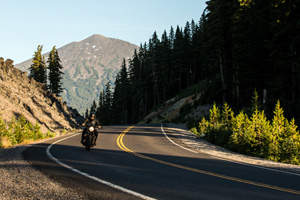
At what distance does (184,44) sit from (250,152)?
57782 millimetres

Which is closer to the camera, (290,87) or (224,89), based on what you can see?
(290,87)

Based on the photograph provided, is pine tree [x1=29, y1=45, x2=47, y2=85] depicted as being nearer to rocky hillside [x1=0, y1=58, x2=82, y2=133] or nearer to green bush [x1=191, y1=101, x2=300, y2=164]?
rocky hillside [x1=0, y1=58, x2=82, y2=133]

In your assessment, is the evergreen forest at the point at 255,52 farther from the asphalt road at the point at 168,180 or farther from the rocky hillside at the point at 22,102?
the rocky hillside at the point at 22,102

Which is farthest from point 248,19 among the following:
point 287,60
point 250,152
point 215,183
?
point 215,183

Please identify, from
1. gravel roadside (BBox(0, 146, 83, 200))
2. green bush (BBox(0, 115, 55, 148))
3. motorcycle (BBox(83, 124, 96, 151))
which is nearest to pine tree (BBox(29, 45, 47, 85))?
green bush (BBox(0, 115, 55, 148))

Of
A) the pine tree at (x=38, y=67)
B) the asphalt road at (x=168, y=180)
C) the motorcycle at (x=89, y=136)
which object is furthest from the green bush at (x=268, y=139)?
the pine tree at (x=38, y=67)

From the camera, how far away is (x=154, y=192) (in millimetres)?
5555

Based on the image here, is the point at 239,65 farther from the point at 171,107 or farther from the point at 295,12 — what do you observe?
the point at 171,107

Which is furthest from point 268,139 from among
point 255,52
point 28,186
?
point 255,52

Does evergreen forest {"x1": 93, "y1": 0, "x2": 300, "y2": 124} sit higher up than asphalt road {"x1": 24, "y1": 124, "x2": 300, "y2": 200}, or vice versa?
evergreen forest {"x1": 93, "y1": 0, "x2": 300, "y2": 124}

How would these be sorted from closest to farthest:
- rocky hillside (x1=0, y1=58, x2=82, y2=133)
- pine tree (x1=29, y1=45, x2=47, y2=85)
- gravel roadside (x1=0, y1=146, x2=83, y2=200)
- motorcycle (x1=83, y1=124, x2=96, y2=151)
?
1. gravel roadside (x1=0, y1=146, x2=83, y2=200)
2. motorcycle (x1=83, y1=124, x2=96, y2=151)
3. rocky hillside (x1=0, y1=58, x2=82, y2=133)
4. pine tree (x1=29, y1=45, x2=47, y2=85)

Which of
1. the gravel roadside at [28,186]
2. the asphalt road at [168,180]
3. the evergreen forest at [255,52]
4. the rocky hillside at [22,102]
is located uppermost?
the evergreen forest at [255,52]

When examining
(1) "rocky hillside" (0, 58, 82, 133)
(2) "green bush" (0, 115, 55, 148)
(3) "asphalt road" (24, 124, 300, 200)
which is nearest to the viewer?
(3) "asphalt road" (24, 124, 300, 200)

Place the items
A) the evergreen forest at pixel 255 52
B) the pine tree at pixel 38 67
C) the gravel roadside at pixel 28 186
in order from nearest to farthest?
1. the gravel roadside at pixel 28 186
2. the evergreen forest at pixel 255 52
3. the pine tree at pixel 38 67
